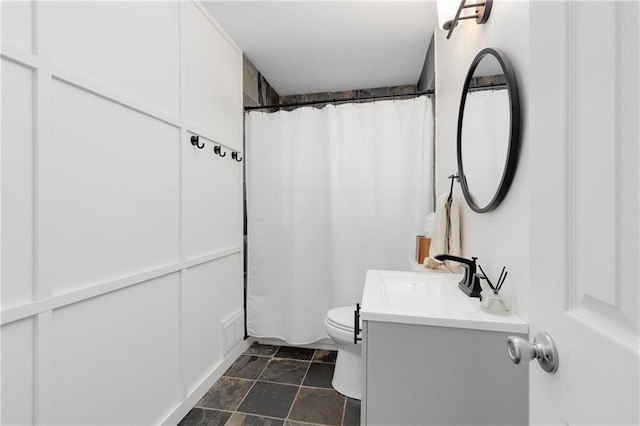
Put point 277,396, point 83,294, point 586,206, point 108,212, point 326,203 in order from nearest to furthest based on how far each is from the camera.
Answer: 1. point 586,206
2. point 83,294
3. point 108,212
4. point 277,396
5. point 326,203

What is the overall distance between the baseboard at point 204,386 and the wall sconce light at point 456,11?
7.53 ft

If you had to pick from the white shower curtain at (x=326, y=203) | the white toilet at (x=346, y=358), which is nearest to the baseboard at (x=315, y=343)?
the white shower curtain at (x=326, y=203)

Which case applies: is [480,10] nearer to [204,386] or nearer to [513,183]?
[513,183]

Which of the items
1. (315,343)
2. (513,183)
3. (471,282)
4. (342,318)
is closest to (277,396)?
(342,318)

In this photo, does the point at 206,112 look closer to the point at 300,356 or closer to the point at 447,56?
the point at 447,56

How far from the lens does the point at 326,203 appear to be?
8.27 ft

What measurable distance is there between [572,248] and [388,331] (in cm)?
60

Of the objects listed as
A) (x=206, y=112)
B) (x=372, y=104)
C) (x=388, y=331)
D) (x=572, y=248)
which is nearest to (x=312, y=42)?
(x=372, y=104)

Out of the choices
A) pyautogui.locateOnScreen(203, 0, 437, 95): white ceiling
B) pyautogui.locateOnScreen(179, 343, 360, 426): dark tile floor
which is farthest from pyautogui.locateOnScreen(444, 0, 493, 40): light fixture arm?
pyautogui.locateOnScreen(179, 343, 360, 426): dark tile floor

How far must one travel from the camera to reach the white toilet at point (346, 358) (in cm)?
191

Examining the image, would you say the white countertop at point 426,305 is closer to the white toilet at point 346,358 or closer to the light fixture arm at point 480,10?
the white toilet at point 346,358

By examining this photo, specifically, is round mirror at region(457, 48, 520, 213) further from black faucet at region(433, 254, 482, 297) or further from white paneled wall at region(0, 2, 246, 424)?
white paneled wall at region(0, 2, 246, 424)

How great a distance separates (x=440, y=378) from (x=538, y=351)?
1.57 feet

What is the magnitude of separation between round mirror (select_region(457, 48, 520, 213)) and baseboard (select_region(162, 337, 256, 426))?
5.89 ft
